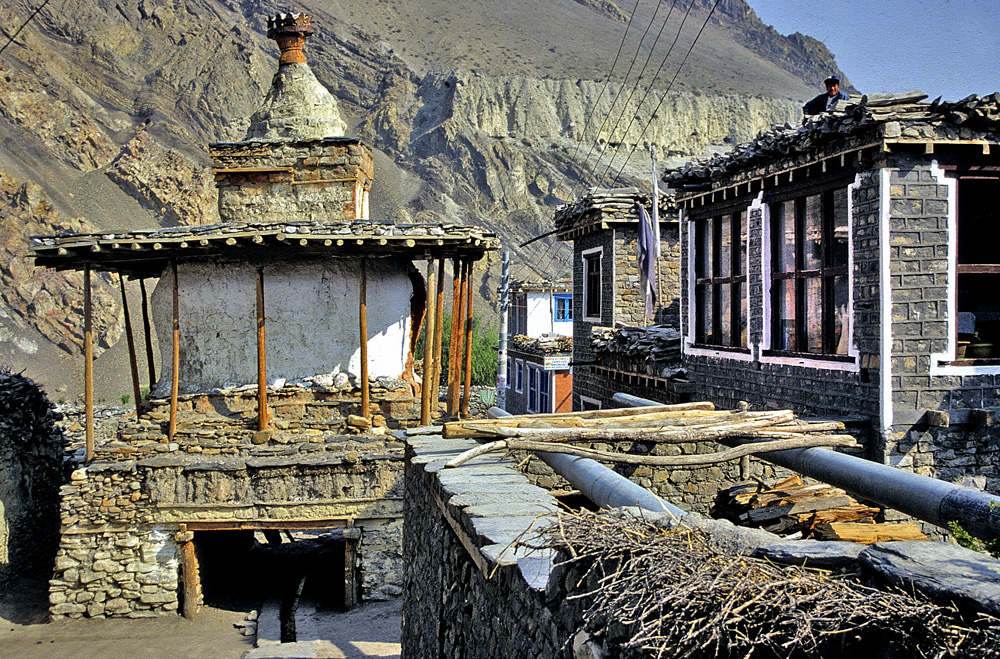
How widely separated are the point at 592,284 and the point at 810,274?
10978 millimetres

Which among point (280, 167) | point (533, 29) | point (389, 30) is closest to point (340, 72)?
point (389, 30)

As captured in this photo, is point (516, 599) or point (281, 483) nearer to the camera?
point (516, 599)

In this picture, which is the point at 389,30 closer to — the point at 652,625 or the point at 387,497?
the point at 387,497

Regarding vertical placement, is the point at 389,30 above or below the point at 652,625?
above

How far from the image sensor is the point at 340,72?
8350 cm

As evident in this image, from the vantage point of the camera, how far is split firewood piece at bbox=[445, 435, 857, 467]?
5.53m

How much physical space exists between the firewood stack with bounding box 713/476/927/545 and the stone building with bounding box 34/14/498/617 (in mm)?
6889

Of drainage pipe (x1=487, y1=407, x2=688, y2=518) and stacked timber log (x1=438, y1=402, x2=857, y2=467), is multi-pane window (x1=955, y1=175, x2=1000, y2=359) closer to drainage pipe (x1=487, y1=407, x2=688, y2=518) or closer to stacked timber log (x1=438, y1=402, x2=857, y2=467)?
stacked timber log (x1=438, y1=402, x2=857, y2=467)

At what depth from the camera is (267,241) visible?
12.3 meters

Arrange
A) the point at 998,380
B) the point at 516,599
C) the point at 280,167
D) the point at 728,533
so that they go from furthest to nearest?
the point at 280,167 → the point at 998,380 → the point at 516,599 → the point at 728,533

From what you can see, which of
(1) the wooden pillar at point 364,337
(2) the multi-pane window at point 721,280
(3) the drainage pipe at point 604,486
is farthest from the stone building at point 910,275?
(1) the wooden pillar at point 364,337

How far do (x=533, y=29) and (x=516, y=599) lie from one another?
10004 cm

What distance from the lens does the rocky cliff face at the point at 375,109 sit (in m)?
53.7

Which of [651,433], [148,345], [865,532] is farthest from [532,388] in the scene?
[865,532]
